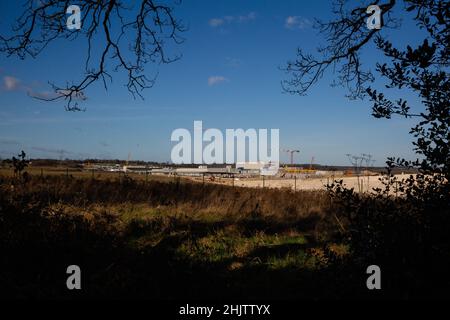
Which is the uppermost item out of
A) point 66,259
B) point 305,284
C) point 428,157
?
point 428,157

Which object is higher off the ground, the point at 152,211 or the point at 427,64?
Answer: the point at 427,64

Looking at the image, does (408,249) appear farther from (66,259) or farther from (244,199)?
(244,199)

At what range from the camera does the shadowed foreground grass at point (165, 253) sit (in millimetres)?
3879

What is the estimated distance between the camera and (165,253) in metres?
5.39

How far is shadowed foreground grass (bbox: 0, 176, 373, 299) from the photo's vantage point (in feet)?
12.7

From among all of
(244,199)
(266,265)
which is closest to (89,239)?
(266,265)

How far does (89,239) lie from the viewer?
18.3 ft
